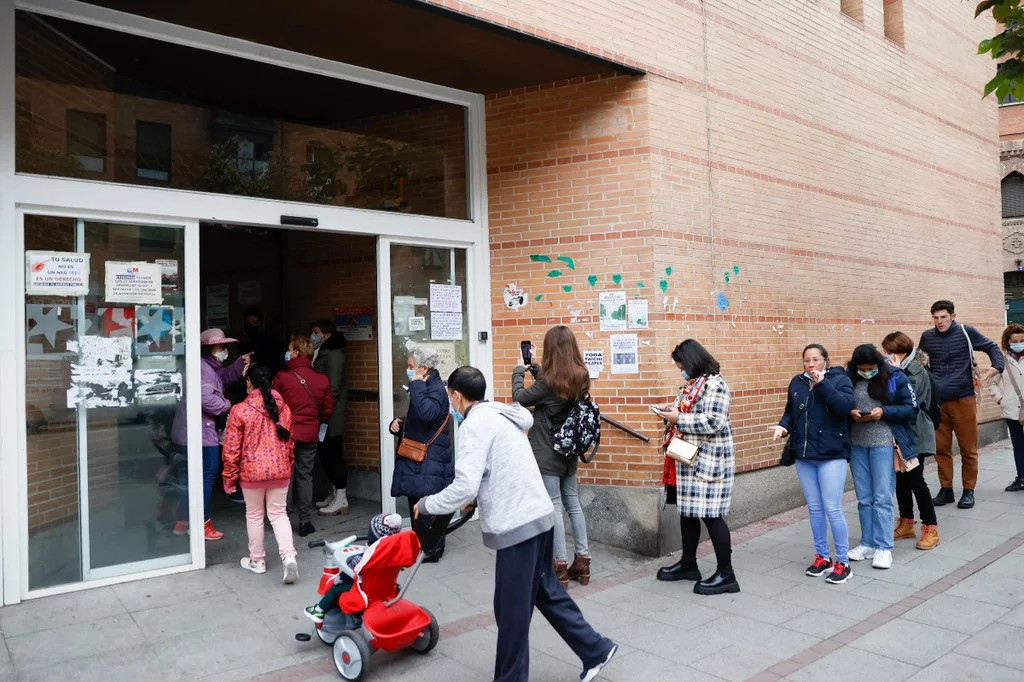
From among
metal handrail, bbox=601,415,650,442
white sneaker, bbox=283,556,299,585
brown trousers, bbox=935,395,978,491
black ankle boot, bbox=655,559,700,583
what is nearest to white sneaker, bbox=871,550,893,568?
black ankle boot, bbox=655,559,700,583

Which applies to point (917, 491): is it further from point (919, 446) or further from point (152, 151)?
point (152, 151)

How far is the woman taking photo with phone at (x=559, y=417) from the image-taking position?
5812 mm

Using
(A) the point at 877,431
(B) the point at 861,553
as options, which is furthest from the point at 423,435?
(B) the point at 861,553

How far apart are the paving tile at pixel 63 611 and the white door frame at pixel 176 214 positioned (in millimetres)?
113

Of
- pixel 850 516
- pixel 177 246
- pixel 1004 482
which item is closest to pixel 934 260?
pixel 1004 482

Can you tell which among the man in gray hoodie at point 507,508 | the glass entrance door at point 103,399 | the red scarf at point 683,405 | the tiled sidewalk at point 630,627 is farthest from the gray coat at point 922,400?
the glass entrance door at point 103,399

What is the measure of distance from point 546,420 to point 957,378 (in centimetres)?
506

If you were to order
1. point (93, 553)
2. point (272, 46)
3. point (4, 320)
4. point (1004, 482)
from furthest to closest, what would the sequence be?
point (1004, 482) → point (272, 46) → point (93, 553) → point (4, 320)

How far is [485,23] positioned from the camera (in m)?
6.19

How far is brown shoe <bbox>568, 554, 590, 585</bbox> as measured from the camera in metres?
6.21

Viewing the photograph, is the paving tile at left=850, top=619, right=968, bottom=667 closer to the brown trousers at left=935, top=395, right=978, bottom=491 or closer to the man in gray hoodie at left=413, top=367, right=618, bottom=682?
the man in gray hoodie at left=413, top=367, right=618, bottom=682

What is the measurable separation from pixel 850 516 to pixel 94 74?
26.4ft

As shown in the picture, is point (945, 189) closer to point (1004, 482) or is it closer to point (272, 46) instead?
point (1004, 482)

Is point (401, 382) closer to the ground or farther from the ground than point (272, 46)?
closer to the ground
